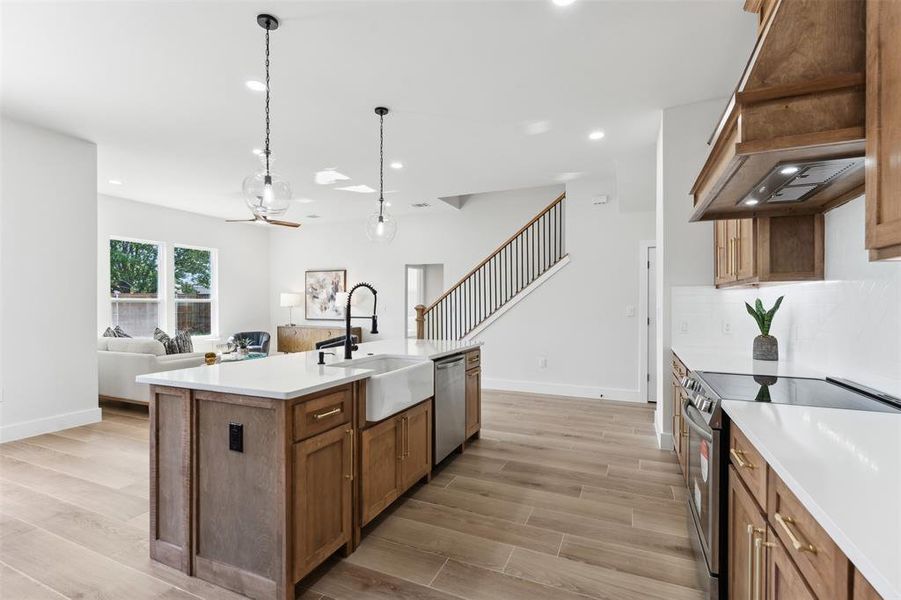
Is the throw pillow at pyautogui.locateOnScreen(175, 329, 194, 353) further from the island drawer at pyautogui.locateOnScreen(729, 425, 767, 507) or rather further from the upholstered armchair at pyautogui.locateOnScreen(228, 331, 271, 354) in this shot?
the island drawer at pyautogui.locateOnScreen(729, 425, 767, 507)

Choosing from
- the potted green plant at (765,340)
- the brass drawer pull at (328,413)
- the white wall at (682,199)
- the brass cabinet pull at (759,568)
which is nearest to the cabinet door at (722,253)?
the white wall at (682,199)

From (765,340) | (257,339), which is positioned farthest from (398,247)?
(765,340)

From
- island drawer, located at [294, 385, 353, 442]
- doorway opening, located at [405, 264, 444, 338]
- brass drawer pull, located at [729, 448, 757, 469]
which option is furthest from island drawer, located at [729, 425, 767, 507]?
doorway opening, located at [405, 264, 444, 338]

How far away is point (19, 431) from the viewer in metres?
3.91

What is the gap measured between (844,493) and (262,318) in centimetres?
978

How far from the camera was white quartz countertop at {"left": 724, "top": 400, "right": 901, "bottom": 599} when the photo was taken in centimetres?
73

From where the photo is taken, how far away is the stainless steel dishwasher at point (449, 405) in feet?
10.4

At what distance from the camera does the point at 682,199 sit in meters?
3.52

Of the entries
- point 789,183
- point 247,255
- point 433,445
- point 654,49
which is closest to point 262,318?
point 247,255

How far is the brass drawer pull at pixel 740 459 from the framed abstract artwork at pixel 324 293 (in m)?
7.90

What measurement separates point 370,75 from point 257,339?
6.42 m

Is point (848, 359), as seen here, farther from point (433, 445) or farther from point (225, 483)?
point (225, 483)

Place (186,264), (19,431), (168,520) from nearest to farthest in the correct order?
(168,520), (19,431), (186,264)

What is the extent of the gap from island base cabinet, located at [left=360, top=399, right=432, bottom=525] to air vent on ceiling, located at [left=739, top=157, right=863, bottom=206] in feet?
7.10
